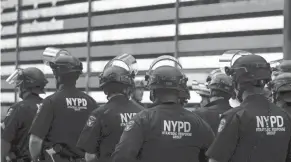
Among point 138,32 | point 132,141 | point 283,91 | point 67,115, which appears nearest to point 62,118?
point 67,115

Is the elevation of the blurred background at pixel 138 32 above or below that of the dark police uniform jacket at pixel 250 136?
above

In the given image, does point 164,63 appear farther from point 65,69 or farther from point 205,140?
point 65,69

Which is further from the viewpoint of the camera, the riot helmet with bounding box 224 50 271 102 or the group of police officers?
the riot helmet with bounding box 224 50 271 102

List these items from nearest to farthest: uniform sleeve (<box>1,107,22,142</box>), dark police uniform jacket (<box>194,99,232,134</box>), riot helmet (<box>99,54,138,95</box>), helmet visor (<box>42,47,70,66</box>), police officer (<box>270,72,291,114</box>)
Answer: police officer (<box>270,72,291,114</box>)
riot helmet (<box>99,54,138,95</box>)
dark police uniform jacket (<box>194,99,232,134</box>)
uniform sleeve (<box>1,107,22,142</box>)
helmet visor (<box>42,47,70,66</box>)

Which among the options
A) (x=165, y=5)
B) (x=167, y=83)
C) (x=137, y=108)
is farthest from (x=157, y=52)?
(x=167, y=83)

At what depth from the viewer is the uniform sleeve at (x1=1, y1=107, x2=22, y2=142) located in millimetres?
7391

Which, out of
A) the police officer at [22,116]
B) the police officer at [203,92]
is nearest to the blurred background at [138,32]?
the police officer at [203,92]

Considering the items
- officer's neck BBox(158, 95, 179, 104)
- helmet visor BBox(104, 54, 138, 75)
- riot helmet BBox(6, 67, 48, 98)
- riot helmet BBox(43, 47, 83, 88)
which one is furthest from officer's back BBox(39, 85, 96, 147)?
officer's neck BBox(158, 95, 179, 104)

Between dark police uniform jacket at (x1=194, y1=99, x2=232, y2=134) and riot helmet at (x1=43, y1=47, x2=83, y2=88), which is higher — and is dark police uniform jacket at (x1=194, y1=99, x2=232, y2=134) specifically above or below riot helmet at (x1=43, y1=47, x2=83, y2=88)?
below

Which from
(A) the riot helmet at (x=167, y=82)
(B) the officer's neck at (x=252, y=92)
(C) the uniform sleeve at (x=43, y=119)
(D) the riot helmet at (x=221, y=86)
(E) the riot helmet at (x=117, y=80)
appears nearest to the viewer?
(B) the officer's neck at (x=252, y=92)

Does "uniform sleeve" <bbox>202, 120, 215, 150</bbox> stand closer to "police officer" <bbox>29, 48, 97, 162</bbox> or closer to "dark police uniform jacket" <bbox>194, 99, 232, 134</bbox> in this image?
"dark police uniform jacket" <bbox>194, 99, 232, 134</bbox>

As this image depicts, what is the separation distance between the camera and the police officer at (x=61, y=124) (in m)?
6.67

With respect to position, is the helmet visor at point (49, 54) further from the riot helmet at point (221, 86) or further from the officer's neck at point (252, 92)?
the officer's neck at point (252, 92)

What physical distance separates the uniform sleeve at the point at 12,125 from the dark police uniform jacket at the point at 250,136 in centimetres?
335
